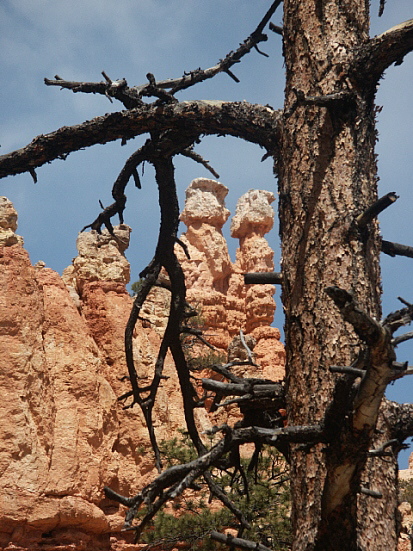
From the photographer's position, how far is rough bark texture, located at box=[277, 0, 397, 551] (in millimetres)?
3232

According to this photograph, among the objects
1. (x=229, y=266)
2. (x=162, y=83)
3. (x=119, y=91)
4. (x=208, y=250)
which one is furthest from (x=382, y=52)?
(x=229, y=266)

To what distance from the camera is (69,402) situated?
57.2 ft

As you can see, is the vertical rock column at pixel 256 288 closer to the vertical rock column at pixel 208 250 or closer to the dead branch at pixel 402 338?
the vertical rock column at pixel 208 250

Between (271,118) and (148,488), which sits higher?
(271,118)

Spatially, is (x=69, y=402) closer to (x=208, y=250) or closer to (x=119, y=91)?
(x=119, y=91)

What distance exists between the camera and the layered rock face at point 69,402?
15234 millimetres

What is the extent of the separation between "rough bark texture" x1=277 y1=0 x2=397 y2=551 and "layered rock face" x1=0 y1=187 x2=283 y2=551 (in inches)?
324

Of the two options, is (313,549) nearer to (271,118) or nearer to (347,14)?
(271,118)

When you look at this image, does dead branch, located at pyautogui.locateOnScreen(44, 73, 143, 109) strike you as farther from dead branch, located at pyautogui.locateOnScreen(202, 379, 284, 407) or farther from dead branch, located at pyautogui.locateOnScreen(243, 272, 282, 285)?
dead branch, located at pyautogui.locateOnScreen(202, 379, 284, 407)

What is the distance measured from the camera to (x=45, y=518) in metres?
14.8

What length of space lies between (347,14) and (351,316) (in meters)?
2.45

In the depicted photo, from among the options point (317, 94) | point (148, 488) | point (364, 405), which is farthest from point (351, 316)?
point (317, 94)

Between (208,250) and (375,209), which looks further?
(208,250)

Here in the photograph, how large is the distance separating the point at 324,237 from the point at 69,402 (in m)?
14.6
